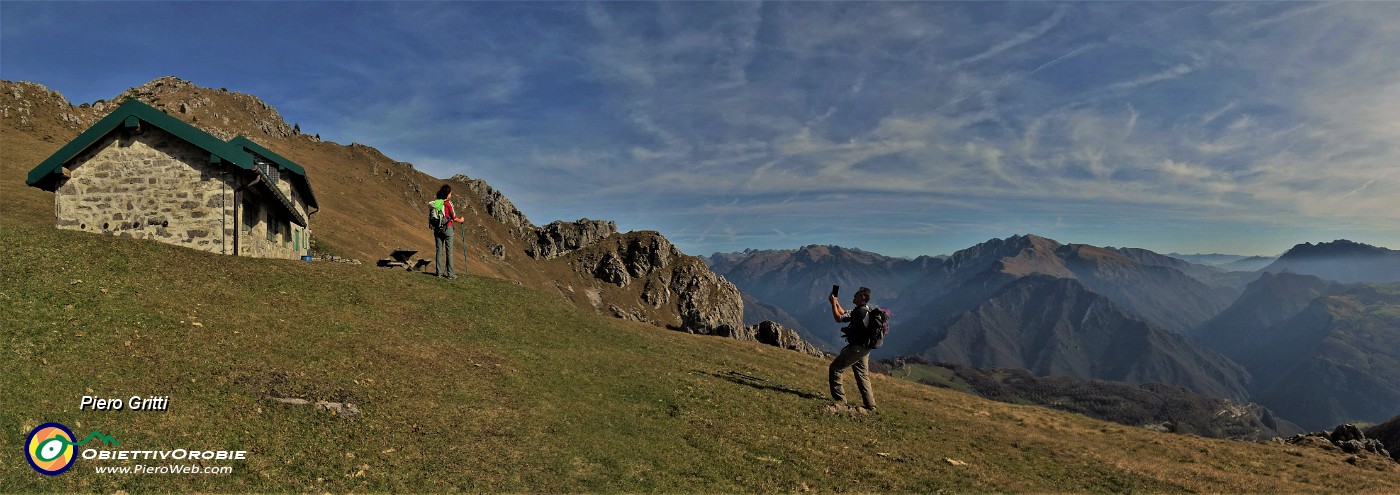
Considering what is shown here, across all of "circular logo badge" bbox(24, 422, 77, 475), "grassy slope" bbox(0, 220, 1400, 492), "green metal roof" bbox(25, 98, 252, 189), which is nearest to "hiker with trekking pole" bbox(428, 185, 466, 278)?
"grassy slope" bbox(0, 220, 1400, 492)

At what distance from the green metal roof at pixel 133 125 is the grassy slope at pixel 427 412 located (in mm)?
4237

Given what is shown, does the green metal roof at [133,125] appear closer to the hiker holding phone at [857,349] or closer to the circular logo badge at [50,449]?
the circular logo badge at [50,449]

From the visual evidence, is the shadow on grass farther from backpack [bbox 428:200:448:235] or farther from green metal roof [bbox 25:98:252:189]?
green metal roof [bbox 25:98:252:189]

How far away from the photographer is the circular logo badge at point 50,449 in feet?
31.4

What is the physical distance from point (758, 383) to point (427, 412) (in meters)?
14.4

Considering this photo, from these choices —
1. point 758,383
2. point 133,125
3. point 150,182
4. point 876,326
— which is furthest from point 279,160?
point 876,326

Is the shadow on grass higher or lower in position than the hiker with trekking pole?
lower

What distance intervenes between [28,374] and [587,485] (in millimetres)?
11992

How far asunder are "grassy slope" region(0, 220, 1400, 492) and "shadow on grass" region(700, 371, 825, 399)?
68 cm

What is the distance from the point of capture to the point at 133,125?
80.3ft

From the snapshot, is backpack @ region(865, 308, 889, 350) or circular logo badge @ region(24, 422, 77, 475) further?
backpack @ region(865, 308, 889, 350)

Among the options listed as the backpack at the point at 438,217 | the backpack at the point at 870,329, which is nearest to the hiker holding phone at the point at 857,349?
the backpack at the point at 870,329

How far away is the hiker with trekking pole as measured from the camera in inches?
1203

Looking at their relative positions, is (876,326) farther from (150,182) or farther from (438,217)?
(150,182)
